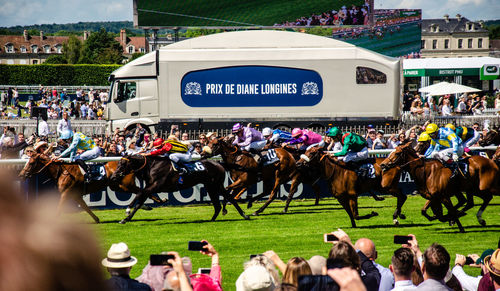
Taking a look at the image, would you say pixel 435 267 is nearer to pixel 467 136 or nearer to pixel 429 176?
pixel 429 176

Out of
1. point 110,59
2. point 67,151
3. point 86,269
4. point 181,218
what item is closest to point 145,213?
point 181,218

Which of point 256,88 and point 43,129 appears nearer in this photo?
point 43,129

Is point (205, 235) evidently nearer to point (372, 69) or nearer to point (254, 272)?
point (254, 272)

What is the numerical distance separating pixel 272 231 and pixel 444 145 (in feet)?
12.5

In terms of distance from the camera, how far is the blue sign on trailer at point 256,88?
23.0 m

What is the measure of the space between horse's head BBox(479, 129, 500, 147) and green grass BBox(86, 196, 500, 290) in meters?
1.70

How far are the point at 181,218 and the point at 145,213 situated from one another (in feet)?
5.13

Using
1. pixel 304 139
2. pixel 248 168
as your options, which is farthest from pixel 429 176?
pixel 304 139

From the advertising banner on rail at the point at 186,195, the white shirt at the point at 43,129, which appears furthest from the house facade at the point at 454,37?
the advertising banner on rail at the point at 186,195

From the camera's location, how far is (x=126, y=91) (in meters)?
23.1

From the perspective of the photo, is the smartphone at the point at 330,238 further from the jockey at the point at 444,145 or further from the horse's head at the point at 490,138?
the horse's head at the point at 490,138

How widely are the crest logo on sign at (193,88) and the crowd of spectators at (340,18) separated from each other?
43.0 ft

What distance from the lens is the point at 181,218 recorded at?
48.3 feet

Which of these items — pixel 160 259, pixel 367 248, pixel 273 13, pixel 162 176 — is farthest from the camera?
pixel 273 13
